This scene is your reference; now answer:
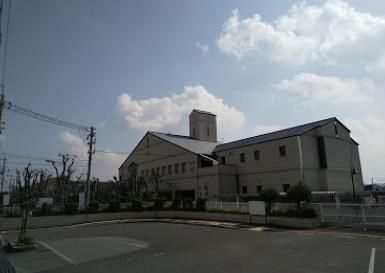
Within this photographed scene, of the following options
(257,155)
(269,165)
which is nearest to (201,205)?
(269,165)

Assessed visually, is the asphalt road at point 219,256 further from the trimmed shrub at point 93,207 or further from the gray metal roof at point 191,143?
the gray metal roof at point 191,143

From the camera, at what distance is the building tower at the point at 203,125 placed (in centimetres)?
4925

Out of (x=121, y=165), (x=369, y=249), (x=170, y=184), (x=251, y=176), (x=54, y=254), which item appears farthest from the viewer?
(x=121, y=165)

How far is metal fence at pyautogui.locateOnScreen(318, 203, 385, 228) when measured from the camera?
1521cm

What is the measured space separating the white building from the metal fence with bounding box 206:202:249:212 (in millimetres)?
5735

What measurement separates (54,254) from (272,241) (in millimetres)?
9021

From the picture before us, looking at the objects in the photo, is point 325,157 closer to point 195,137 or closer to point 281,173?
point 281,173

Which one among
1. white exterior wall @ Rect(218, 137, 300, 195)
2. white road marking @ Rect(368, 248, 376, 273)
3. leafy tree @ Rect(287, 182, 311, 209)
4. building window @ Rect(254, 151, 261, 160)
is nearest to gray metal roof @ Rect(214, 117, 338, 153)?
white exterior wall @ Rect(218, 137, 300, 195)

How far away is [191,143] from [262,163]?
13742 millimetres

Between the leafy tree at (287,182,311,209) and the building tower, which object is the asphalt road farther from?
the building tower

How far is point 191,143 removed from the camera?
44406 mm

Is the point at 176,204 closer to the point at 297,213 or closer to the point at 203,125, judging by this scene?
the point at 297,213

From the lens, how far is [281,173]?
31.0 m

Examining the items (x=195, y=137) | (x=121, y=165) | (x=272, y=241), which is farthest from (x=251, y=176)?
(x=121, y=165)
